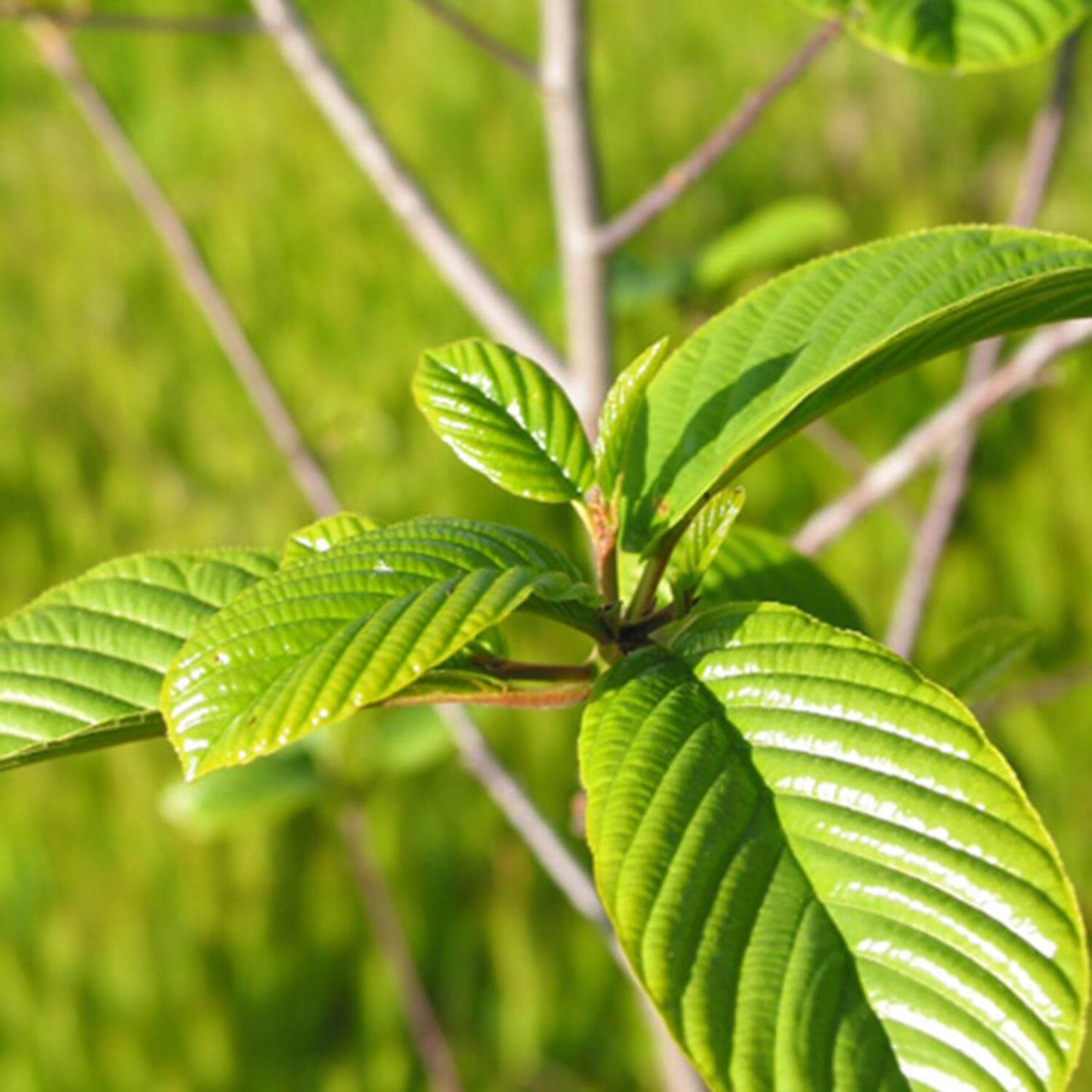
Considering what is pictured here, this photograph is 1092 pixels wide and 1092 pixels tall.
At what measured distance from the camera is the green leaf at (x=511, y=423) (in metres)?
0.65

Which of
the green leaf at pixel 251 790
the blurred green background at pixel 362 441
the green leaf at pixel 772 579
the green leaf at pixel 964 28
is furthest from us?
the blurred green background at pixel 362 441

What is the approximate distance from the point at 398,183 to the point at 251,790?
60cm

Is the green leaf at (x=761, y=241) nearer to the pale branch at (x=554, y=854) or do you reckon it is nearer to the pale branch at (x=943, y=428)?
the pale branch at (x=943, y=428)

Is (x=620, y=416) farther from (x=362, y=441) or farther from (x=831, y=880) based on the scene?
(x=362, y=441)

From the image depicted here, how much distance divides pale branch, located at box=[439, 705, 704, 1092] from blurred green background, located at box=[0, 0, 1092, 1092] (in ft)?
1.46

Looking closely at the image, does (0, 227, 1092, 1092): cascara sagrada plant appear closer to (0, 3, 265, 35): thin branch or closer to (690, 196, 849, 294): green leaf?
(0, 3, 265, 35): thin branch

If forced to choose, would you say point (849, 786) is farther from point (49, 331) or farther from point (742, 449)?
point (49, 331)

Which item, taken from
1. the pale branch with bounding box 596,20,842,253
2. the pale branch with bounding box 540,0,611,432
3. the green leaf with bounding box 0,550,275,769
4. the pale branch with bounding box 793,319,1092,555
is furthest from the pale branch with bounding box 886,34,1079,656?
the green leaf with bounding box 0,550,275,769

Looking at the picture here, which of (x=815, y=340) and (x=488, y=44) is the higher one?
(x=488, y=44)

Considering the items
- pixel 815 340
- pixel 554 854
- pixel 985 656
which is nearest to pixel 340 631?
pixel 815 340

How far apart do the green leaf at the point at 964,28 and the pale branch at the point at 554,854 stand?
0.58 m

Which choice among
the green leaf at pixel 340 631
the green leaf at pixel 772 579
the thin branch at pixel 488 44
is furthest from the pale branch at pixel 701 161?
the green leaf at pixel 340 631

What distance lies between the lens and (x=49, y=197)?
13.5ft

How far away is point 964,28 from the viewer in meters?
1.00
